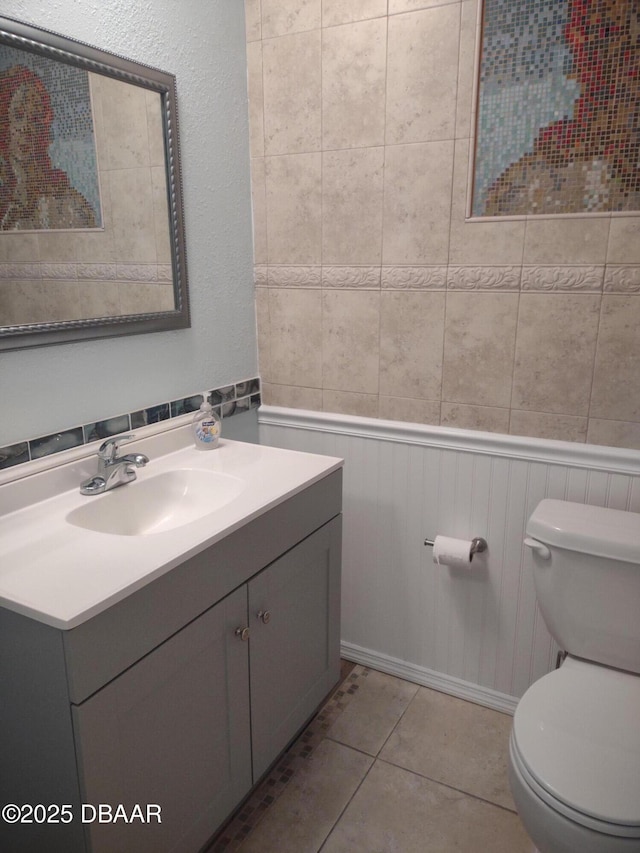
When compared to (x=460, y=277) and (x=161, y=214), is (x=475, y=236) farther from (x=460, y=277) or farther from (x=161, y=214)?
(x=161, y=214)

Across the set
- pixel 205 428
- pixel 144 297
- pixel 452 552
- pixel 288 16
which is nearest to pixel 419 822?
pixel 452 552

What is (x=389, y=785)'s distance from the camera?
67.9 inches

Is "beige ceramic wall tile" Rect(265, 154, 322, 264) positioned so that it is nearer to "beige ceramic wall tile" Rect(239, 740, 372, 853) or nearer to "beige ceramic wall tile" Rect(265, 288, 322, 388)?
"beige ceramic wall tile" Rect(265, 288, 322, 388)

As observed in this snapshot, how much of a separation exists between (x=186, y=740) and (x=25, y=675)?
38cm

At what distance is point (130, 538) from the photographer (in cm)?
127

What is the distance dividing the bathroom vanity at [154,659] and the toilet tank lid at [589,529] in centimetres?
58

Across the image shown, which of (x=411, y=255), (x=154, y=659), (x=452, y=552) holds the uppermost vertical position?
(x=411, y=255)

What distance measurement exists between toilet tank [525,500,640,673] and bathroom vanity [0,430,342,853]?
59 cm

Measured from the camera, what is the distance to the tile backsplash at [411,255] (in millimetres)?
1681

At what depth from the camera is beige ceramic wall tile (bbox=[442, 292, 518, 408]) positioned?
5.87 feet

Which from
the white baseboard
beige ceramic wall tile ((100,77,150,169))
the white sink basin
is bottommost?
the white baseboard

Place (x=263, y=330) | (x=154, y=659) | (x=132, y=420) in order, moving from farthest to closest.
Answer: (x=263, y=330), (x=132, y=420), (x=154, y=659)

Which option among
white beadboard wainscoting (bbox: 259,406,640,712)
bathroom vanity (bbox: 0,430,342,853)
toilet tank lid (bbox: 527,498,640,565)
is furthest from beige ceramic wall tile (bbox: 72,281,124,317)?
toilet tank lid (bbox: 527,498,640,565)

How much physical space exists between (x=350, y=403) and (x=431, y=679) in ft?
3.18
